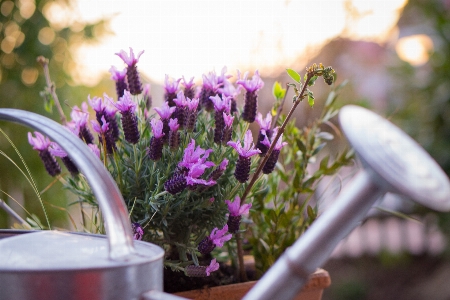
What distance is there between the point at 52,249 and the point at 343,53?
111 inches

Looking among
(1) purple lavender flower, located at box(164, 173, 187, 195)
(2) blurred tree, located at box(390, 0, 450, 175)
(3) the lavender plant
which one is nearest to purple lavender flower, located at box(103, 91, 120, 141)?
(3) the lavender plant

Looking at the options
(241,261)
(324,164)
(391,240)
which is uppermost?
(324,164)

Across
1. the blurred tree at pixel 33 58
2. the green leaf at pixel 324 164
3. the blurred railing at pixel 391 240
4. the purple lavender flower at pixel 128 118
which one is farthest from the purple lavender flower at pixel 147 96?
the blurred railing at pixel 391 240

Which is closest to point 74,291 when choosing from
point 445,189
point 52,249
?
point 52,249

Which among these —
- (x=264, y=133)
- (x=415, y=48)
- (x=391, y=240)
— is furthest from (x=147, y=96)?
(x=391, y=240)

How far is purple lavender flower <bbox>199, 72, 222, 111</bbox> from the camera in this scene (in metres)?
0.48

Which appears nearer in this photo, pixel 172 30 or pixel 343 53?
pixel 172 30

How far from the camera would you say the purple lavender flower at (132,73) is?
0.46 meters

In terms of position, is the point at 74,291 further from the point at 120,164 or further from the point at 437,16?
the point at 437,16

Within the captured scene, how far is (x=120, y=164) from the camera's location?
0.46m

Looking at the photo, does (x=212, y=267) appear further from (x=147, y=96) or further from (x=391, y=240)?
(x=391, y=240)

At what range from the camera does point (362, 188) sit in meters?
0.23

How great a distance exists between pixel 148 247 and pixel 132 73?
0.83 ft

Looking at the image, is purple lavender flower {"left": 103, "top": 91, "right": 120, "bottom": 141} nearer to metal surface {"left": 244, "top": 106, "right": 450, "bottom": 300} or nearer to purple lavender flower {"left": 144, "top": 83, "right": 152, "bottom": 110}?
purple lavender flower {"left": 144, "top": 83, "right": 152, "bottom": 110}
